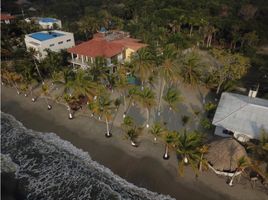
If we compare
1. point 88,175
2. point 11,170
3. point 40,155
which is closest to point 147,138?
point 88,175

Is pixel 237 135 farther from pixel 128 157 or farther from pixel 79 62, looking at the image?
pixel 79 62

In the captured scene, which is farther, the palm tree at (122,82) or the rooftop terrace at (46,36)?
the rooftop terrace at (46,36)

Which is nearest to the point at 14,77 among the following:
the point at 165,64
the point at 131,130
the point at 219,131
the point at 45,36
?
the point at 45,36

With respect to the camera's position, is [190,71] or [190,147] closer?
[190,147]

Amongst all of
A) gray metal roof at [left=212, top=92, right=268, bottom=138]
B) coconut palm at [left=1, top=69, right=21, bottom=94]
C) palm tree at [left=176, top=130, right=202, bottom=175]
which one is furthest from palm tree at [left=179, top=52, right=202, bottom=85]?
coconut palm at [left=1, top=69, right=21, bottom=94]

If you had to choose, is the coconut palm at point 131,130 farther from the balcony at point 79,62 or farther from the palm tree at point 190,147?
the balcony at point 79,62

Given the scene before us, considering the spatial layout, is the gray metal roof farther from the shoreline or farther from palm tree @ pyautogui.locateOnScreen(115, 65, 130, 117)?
palm tree @ pyautogui.locateOnScreen(115, 65, 130, 117)

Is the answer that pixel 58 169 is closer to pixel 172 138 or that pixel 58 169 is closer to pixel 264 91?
pixel 172 138

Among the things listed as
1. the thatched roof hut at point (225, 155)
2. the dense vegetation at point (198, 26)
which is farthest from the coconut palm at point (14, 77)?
the thatched roof hut at point (225, 155)
